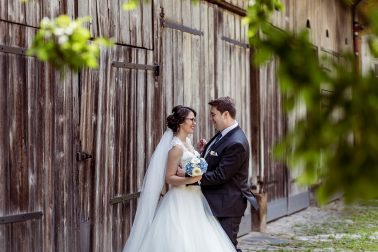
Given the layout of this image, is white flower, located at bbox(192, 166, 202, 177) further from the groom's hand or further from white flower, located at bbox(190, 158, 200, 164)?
the groom's hand

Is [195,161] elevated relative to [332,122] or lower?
lower

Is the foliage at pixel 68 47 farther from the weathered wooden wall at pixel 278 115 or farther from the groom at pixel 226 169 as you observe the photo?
the weathered wooden wall at pixel 278 115

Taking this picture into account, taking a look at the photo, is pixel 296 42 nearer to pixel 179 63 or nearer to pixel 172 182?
pixel 172 182

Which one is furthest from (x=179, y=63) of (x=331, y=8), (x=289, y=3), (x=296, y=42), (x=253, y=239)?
(x=331, y=8)

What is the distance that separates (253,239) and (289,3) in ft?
16.5

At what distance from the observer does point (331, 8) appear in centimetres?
1755

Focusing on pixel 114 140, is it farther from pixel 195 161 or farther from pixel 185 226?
pixel 185 226

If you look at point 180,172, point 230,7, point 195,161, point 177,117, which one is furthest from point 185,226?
point 230,7

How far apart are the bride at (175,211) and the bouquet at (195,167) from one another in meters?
0.10

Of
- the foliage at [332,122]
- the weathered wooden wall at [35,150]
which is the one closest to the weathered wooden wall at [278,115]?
the weathered wooden wall at [35,150]

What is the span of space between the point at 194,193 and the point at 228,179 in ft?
1.23

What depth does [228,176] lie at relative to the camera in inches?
272

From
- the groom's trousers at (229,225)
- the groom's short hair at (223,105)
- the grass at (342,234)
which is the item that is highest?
the groom's short hair at (223,105)

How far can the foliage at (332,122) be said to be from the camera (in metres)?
1.77
